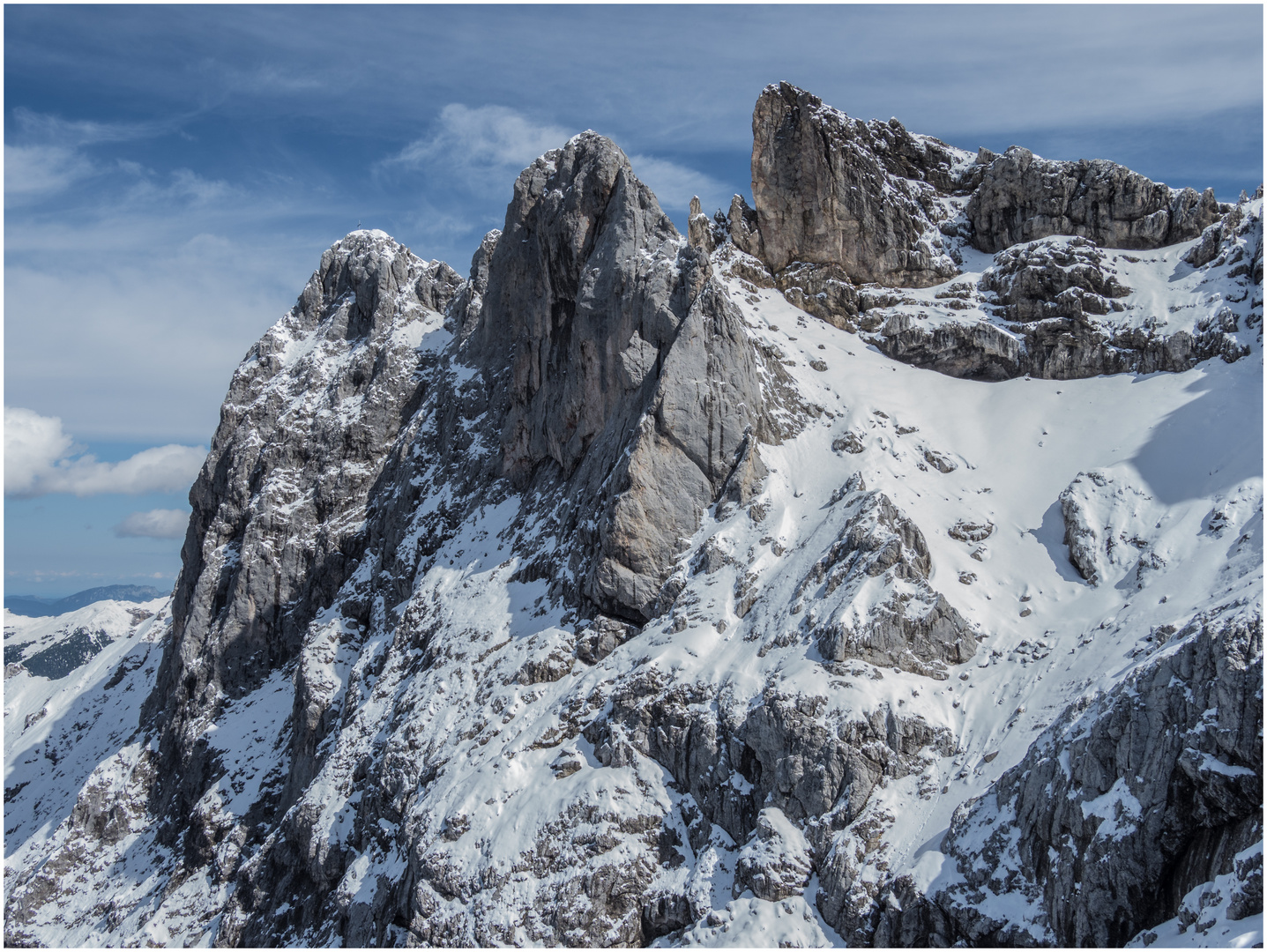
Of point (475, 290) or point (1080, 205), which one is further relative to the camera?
point (475, 290)

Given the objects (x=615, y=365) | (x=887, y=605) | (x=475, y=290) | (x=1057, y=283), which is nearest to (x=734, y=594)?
(x=887, y=605)

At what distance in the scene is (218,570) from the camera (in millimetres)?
79562

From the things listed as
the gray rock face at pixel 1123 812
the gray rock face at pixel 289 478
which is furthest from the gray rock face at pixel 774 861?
the gray rock face at pixel 289 478

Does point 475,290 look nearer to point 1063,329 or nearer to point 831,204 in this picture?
point 831,204

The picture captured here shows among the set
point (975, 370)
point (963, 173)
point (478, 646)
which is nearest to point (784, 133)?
point (963, 173)

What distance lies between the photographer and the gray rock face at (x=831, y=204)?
72625mm

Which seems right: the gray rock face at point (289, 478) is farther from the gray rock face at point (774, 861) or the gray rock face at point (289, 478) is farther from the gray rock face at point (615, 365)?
the gray rock face at point (774, 861)

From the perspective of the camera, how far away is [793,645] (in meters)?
43.5

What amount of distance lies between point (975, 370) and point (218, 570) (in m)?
65.3

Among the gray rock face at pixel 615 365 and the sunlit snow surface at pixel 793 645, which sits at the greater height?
the gray rock face at pixel 615 365

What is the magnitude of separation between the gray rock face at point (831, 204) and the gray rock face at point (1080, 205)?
16.1 ft

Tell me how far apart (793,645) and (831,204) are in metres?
43.0

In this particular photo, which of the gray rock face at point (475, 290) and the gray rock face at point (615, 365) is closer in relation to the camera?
the gray rock face at point (615, 365)

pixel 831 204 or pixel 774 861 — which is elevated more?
pixel 831 204
